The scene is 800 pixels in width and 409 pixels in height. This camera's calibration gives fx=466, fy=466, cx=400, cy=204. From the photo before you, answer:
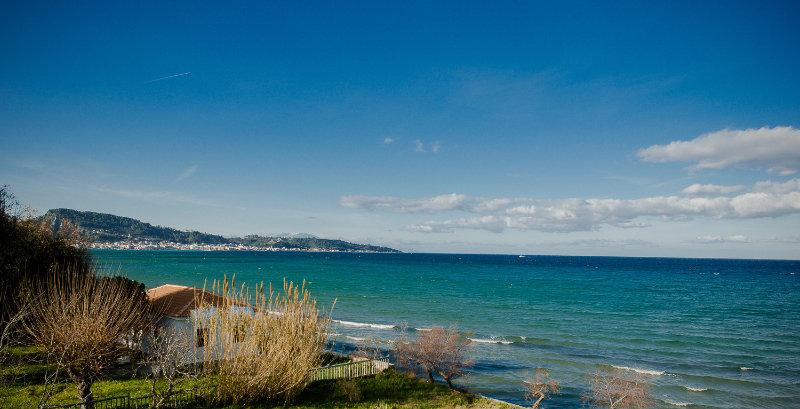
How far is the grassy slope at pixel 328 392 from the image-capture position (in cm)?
1792

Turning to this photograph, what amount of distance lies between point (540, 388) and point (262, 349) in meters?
13.2

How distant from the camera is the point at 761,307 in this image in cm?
5828

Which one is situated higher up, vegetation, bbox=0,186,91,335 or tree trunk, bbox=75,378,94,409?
vegetation, bbox=0,186,91,335

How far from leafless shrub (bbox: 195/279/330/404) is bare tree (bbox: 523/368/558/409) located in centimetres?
1037

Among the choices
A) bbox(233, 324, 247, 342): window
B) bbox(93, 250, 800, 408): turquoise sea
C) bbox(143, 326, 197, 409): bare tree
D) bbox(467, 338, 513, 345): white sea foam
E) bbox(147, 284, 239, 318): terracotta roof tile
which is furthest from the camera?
bbox(467, 338, 513, 345): white sea foam

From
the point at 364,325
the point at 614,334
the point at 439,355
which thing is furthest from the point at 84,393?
the point at 614,334

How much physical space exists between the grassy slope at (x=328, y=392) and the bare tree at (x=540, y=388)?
1.98m

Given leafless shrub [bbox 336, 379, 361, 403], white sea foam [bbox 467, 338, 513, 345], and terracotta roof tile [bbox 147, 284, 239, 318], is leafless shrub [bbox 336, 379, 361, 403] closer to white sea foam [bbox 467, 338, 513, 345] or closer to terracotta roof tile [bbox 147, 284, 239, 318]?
terracotta roof tile [bbox 147, 284, 239, 318]

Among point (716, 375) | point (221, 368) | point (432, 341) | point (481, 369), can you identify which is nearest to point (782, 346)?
point (716, 375)

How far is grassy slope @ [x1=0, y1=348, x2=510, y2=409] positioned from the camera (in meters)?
17.9

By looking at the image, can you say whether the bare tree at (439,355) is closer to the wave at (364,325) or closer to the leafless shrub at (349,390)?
the leafless shrub at (349,390)

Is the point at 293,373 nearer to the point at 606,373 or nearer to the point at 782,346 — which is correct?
the point at 606,373

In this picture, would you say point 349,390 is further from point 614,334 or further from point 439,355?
point 614,334

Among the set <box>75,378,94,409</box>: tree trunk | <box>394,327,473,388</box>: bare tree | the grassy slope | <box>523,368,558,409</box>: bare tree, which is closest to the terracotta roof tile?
the grassy slope
